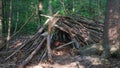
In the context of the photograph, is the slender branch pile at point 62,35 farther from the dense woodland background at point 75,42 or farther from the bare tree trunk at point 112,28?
the bare tree trunk at point 112,28

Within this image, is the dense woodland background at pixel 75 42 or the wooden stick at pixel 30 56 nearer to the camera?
the dense woodland background at pixel 75 42

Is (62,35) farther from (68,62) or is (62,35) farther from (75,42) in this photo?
(68,62)

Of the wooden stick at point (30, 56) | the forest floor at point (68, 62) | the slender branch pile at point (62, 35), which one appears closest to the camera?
the forest floor at point (68, 62)

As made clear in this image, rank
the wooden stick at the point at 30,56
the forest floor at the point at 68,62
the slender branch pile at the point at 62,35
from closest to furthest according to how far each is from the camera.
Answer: the forest floor at the point at 68,62 → the wooden stick at the point at 30,56 → the slender branch pile at the point at 62,35

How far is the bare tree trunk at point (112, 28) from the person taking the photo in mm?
7277

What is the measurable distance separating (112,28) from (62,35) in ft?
9.76

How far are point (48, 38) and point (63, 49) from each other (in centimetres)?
73

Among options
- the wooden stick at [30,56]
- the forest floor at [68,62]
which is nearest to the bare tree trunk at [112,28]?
the forest floor at [68,62]

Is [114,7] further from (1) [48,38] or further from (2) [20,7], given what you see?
(2) [20,7]

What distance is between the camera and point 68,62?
7.74 meters

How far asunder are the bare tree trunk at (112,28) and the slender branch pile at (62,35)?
175 centimetres

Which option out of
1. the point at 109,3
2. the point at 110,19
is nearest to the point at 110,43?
the point at 110,19

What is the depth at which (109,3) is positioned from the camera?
289 inches

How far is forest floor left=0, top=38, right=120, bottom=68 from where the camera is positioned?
7.25 meters
